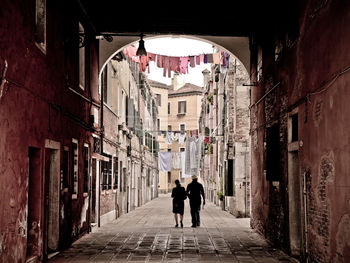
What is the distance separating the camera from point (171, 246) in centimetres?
1184

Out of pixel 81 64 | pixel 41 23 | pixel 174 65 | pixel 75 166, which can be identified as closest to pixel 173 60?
pixel 174 65

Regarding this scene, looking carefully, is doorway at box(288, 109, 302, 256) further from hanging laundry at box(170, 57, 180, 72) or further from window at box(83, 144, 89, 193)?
hanging laundry at box(170, 57, 180, 72)

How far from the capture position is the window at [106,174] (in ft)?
56.5

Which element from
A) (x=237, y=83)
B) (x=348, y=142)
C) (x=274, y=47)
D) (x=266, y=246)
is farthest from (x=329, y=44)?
(x=237, y=83)

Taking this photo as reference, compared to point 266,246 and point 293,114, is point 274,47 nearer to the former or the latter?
point 293,114

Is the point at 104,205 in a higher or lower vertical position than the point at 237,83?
lower

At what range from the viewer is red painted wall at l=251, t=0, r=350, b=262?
7070 millimetres

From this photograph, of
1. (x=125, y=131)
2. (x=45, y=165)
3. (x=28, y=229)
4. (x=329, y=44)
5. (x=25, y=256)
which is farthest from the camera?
(x=125, y=131)

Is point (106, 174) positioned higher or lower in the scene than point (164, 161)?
lower

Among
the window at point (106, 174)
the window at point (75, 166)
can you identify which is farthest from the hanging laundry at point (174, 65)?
the window at point (75, 166)

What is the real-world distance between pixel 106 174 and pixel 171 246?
6.34 meters

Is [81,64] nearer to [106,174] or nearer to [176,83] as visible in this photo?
[106,174]

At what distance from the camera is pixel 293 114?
10273 millimetres

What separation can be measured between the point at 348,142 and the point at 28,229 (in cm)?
524
